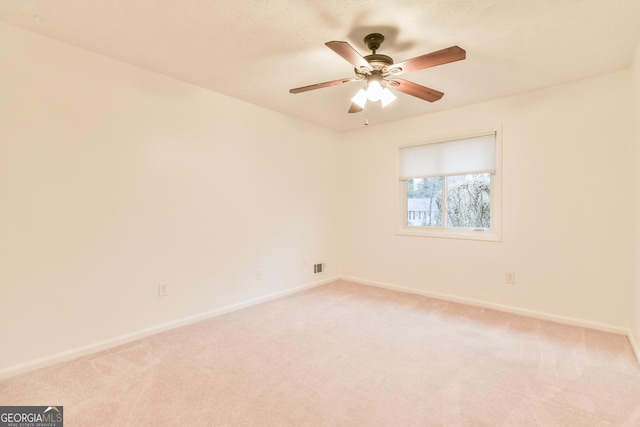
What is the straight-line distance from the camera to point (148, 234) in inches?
115

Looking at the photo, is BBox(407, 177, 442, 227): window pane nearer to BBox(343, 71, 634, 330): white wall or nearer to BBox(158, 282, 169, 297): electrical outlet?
BBox(343, 71, 634, 330): white wall

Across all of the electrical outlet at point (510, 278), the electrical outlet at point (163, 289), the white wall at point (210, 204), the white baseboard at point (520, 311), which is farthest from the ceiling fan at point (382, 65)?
the white baseboard at point (520, 311)

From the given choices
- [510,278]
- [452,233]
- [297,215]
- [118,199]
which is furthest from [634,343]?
[118,199]

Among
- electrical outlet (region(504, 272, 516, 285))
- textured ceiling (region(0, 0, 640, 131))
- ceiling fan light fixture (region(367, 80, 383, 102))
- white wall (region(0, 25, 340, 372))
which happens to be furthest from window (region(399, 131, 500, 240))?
ceiling fan light fixture (region(367, 80, 383, 102))

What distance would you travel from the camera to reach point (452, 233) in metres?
4.02

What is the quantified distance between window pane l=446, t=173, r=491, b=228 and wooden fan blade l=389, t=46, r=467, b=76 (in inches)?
86.5

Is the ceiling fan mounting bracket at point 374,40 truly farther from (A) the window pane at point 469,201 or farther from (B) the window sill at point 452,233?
(B) the window sill at point 452,233

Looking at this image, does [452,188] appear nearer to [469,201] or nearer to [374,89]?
[469,201]

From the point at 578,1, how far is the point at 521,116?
1658mm

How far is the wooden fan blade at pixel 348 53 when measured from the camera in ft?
6.05

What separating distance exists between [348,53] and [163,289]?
8.68 ft

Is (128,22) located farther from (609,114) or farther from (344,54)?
(609,114)

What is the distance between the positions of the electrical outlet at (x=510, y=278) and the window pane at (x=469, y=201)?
0.60 m

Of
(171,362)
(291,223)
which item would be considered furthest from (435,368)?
(291,223)
